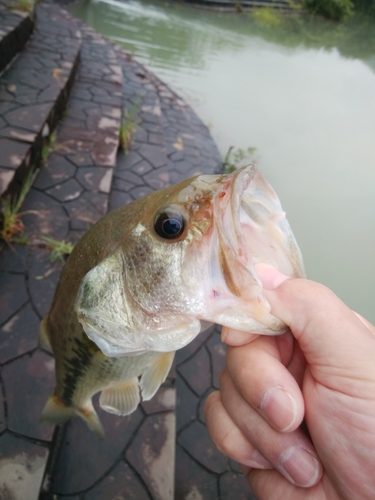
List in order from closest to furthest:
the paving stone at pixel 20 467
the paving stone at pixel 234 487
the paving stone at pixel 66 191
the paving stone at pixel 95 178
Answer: the paving stone at pixel 20 467 → the paving stone at pixel 234 487 → the paving stone at pixel 66 191 → the paving stone at pixel 95 178

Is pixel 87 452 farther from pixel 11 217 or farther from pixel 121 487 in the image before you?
pixel 11 217

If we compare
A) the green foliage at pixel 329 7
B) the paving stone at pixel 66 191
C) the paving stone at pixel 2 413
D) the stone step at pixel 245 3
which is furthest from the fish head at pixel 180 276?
the green foliage at pixel 329 7

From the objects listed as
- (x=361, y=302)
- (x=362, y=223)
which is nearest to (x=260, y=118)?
(x=362, y=223)

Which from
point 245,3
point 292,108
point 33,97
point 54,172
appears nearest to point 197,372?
point 54,172

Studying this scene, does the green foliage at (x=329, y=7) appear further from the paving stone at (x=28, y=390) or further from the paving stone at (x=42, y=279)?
the paving stone at (x=28, y=390)

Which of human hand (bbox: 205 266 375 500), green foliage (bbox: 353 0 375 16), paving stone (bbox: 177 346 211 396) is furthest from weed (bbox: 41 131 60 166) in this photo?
green foliage (bbox: 353 0 375 16)

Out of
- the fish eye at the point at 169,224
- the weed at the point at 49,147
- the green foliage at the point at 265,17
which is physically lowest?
the weed at the point at 49,147

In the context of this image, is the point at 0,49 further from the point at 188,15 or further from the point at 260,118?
the point at 188,15
